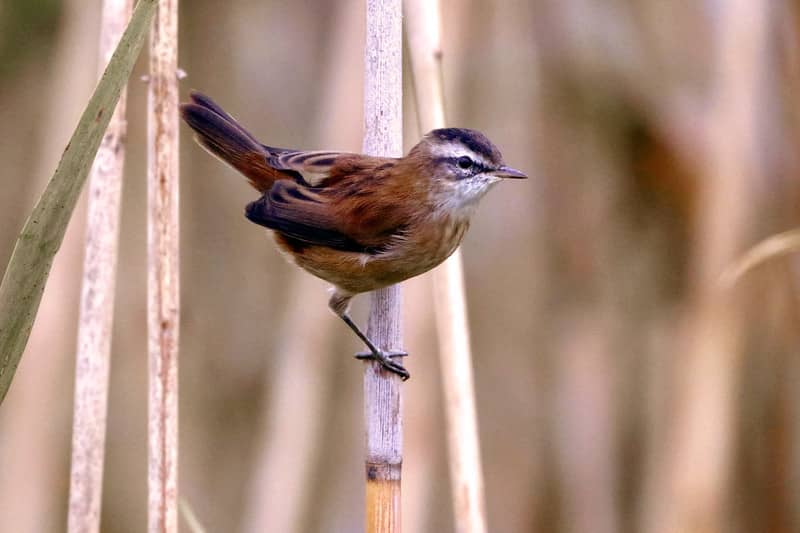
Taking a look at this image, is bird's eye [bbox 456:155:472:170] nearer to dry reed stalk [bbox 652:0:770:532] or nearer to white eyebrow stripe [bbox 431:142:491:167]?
white eyebrow stripe [bbox 431:142:491:167]

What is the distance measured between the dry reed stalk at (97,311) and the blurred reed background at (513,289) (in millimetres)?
820

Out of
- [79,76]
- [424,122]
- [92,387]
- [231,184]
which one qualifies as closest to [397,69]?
[424,122]

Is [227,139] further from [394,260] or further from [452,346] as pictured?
[452,346]

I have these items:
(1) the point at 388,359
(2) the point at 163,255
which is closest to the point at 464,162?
(1) the point at 388,359

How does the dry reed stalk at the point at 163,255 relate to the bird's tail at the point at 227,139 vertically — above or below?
below

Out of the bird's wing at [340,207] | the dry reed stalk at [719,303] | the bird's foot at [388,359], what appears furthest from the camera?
the dry reed stalk at [719,303]

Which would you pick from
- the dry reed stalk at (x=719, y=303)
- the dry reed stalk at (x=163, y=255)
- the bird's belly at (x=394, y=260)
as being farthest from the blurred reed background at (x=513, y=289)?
the dry reed stalk at (x=163, y=255)

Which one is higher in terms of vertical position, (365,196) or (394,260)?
(365,196)

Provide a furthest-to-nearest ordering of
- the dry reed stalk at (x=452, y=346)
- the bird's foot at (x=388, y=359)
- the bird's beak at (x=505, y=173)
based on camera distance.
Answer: the bird's beak at (x=505, y=173) < the dry reed stalk at (x=452, y=346) < the bird's foot at (x=388, y=359)

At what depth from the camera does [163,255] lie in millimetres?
1950

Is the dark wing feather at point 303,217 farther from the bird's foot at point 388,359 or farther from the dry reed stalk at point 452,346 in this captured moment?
the bird's foot at point 388,359

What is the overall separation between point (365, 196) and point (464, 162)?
283 millimetres

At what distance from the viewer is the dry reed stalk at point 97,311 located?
205 centimetres

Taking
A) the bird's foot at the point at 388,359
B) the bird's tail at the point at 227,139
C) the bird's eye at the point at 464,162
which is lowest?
the bird's foot at the point at 388,359
